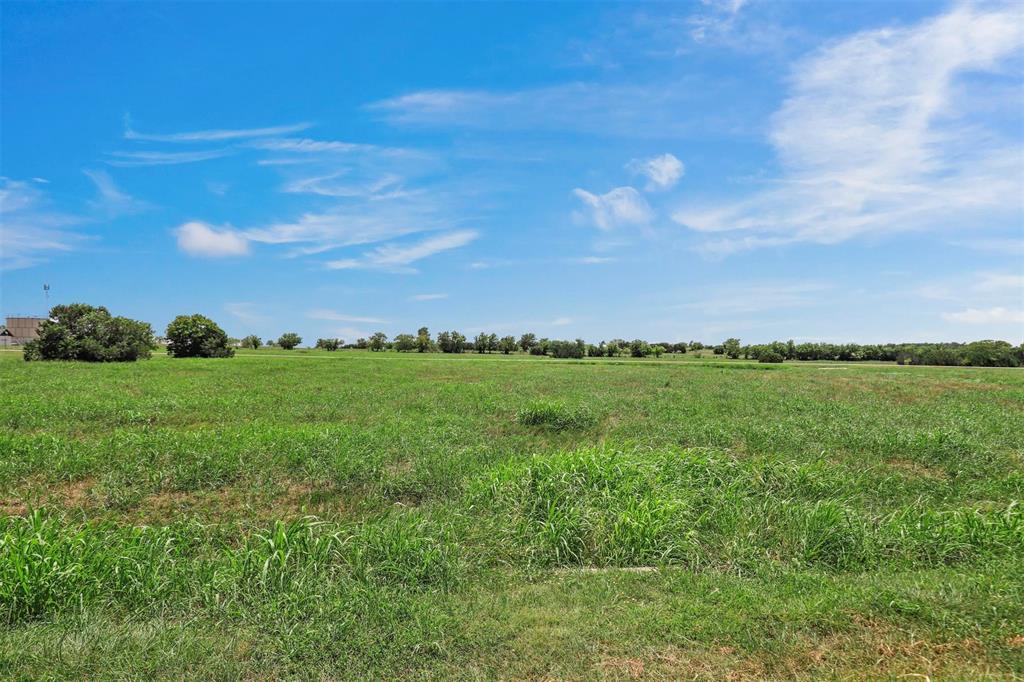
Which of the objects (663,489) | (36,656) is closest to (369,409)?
(663,489)

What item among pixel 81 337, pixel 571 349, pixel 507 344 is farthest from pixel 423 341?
pixel 81 337

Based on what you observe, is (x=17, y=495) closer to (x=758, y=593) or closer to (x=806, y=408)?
(x=758, y=593)

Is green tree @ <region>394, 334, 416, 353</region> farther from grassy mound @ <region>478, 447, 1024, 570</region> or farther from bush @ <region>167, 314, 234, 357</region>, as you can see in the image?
grassy mound @ <region>478, 447, 1024, 570</region>

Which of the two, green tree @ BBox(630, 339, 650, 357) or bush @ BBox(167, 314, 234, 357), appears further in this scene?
green tree @ BBox(630, 339, 650, 357)

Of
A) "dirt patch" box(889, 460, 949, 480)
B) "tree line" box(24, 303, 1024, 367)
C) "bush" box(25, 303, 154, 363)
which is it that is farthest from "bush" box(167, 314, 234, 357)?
"dirt patch" box(889, 460, 949, 480)

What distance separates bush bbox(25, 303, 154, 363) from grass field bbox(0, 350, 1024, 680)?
74.0ft

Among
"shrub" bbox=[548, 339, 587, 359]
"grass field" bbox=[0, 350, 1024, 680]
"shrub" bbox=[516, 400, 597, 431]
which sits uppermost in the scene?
"shrub" bbox=[548, 339, 587, 359]

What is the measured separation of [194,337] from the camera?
39.2m

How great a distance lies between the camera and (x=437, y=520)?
623 centimetres

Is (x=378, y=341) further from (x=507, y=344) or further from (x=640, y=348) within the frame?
(x=640, y=348)

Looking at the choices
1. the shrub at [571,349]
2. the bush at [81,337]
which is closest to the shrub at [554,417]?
the bush at [81,337]

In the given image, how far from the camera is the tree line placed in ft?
94.7

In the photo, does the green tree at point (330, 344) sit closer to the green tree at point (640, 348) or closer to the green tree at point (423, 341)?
the green tree at point (423, 341)

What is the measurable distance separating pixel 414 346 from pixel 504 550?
209 ft
